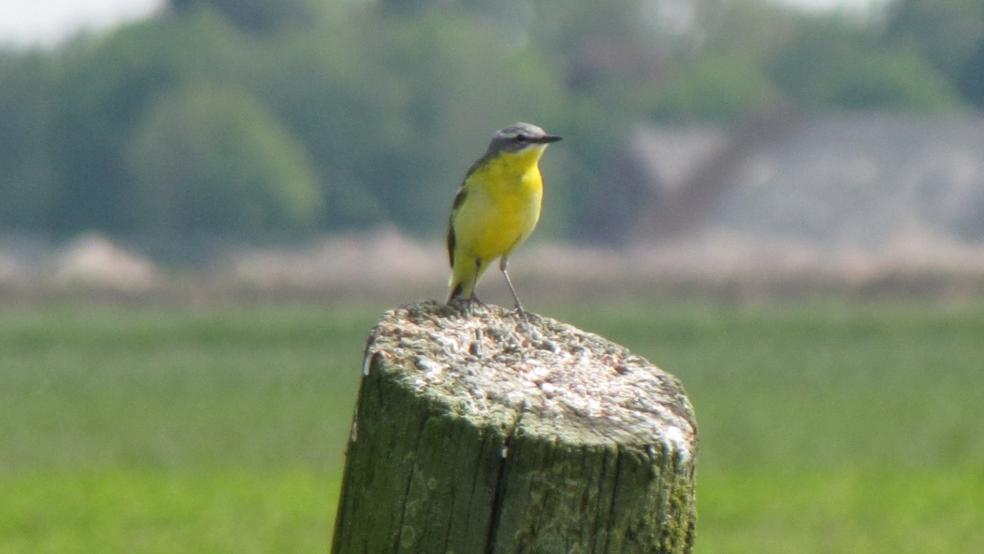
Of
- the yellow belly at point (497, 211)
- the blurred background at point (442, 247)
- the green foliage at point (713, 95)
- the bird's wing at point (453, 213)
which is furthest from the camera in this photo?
the green foliage at point (713, 95)

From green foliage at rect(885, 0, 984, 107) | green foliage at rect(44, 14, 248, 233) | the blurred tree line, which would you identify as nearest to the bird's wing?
the blurred tree line

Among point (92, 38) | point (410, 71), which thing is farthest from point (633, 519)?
point (92, 38)

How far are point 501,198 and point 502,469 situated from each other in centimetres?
353

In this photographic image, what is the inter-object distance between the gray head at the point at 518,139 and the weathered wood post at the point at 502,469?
3.32 meters

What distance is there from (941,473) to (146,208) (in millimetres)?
83832

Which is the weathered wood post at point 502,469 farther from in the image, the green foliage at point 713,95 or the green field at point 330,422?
the green foliage at point 713,95

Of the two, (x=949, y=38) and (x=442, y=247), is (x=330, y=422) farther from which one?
(x=949, y=38)

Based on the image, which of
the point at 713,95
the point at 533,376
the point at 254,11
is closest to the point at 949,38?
the point at 713,95

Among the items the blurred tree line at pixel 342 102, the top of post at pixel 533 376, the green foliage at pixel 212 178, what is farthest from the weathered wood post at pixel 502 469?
the green foliage at pixel 212 178

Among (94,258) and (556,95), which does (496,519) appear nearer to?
(94,258)

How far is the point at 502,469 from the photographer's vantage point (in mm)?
3430

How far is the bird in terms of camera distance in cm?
692

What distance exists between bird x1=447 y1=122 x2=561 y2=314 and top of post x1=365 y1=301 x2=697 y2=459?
8.41ft

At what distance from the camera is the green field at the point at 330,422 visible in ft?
57.0
